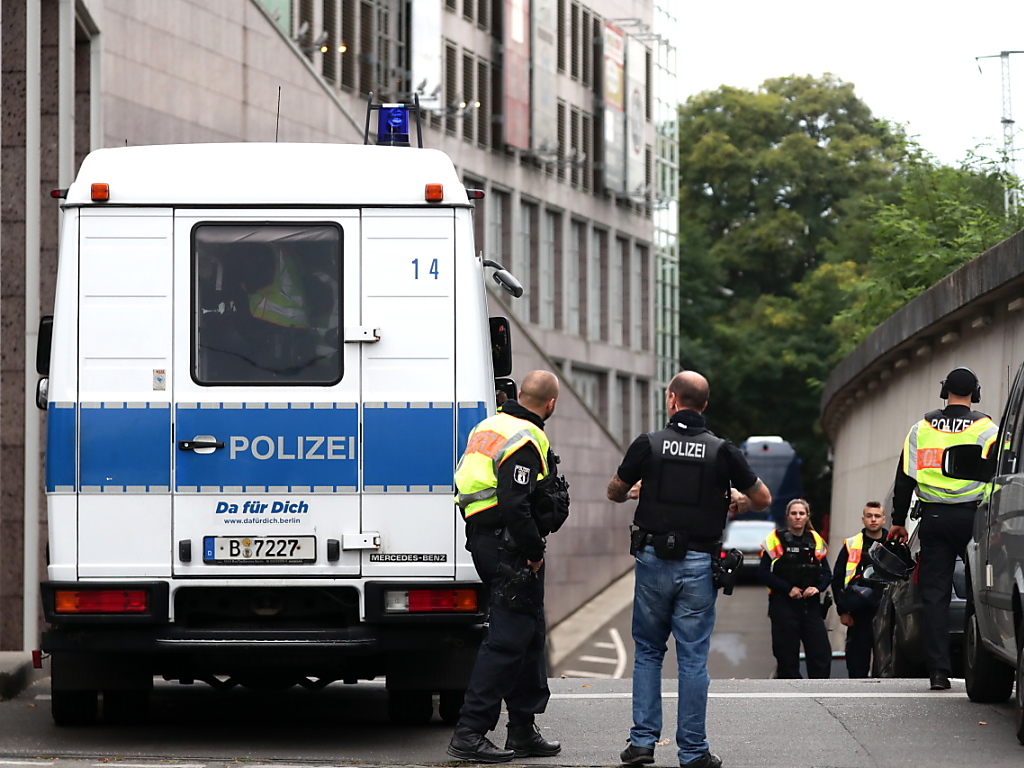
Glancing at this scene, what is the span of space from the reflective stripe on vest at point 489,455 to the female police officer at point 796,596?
810cm

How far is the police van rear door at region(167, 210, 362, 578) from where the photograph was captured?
8977mm

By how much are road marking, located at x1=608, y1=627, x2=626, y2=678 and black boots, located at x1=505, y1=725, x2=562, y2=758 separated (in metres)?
23.1

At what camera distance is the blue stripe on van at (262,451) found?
8.98 meters

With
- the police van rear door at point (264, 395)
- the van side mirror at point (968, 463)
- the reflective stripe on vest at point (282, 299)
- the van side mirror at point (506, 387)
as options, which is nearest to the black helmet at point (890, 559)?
the van side mirror at point (968, 463)

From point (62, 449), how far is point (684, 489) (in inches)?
115

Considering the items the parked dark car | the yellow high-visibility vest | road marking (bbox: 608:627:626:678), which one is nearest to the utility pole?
road marking (bbox: 608:627:626:678)

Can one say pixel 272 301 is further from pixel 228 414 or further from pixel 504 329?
pixel 504 329

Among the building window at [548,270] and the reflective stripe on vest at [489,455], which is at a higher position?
the building window at [548,270]

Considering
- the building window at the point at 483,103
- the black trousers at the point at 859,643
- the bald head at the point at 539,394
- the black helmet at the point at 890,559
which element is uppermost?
the building window at the point at 483,103

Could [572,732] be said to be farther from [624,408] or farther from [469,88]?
[624,408]

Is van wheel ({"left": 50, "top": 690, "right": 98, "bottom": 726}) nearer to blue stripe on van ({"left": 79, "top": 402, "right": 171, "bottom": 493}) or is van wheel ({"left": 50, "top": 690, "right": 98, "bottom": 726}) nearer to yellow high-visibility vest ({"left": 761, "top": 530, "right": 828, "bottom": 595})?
blue stripe on van ({"left": 79, "top": 402, "right": 171, "bottom": 493})

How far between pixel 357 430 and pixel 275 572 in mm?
764

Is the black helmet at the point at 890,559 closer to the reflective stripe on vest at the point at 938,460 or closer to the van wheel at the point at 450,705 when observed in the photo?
the reflective stripe on vest at the point at 938,460

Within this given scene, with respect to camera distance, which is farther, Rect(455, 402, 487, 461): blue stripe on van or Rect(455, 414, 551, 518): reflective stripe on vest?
Rect(455, 402, 487, 461): blue stripe on van
